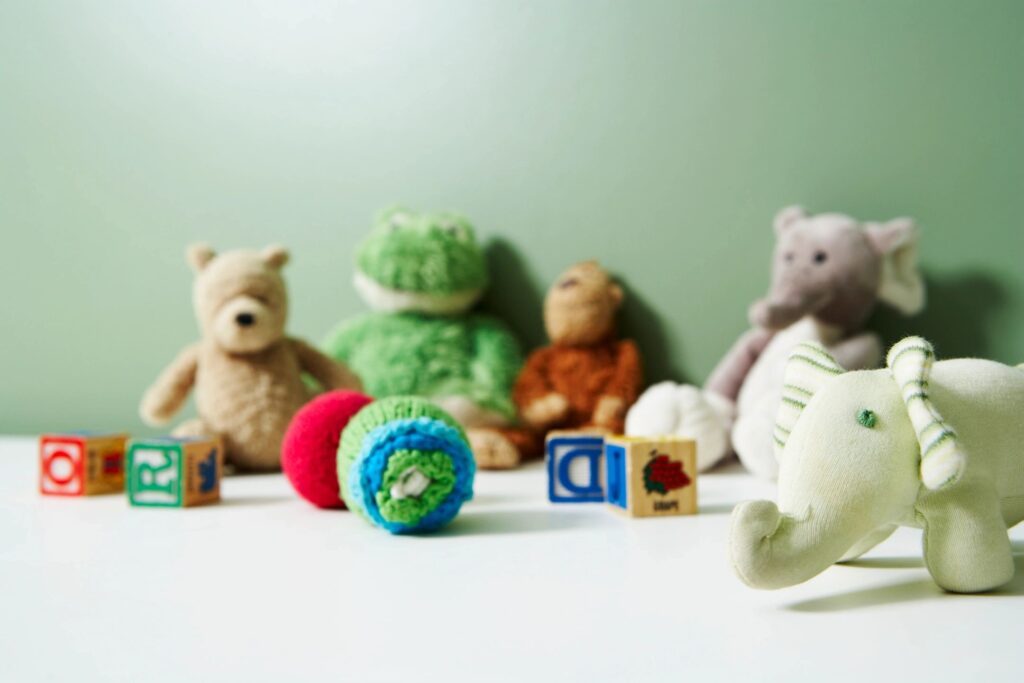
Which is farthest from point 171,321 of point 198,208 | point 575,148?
point 575,148

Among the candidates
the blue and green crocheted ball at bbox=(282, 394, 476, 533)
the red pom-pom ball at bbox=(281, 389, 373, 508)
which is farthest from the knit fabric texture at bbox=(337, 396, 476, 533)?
the red pom-pom ball at bbox=(281, 389, 373, 508)

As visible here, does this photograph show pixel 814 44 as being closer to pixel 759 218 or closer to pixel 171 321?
pixel 759 218

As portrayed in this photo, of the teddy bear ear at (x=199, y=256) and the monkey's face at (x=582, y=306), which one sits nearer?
the teddy bear ear at (x=199, y=256)

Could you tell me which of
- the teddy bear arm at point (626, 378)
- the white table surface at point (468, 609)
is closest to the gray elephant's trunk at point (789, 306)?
the teddy bear arm at point (626, 378)

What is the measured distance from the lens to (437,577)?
97 cm

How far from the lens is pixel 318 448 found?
A: 133cm

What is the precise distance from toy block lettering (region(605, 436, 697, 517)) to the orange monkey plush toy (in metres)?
0.64

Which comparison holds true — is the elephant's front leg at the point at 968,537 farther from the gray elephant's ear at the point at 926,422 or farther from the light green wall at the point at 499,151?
the light green wall at the point at 499,151

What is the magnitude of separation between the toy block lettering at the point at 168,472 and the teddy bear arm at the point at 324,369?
1.52ft

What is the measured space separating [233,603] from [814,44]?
1.63 m

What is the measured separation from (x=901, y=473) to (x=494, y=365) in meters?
1.31

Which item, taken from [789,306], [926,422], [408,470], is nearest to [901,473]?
[926,422]

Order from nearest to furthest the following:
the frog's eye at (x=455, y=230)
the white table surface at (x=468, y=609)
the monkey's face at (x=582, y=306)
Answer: the white table surface at (x=468, y=609) < the monkey's face at (x=582, y=306) < the frog's eye at (x=455, y=230)

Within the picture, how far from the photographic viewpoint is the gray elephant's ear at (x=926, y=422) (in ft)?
2.61
